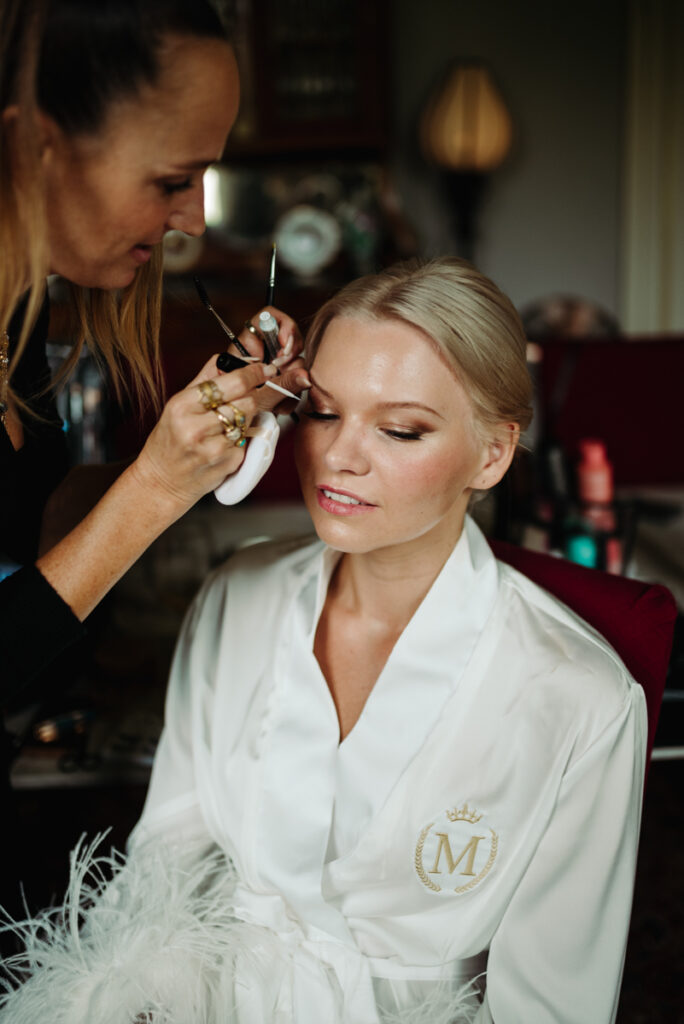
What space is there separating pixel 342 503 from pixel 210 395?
11.7 inches

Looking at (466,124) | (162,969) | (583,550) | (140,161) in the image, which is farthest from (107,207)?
(466,124)

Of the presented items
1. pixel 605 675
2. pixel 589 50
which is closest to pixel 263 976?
pixel 605 675

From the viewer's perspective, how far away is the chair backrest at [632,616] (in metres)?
1.19

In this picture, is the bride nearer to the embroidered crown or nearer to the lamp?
the embroidered crown

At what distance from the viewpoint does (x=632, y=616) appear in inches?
47.9

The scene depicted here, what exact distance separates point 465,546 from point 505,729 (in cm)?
27

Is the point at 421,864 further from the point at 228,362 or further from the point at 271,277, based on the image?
the point at 271,277

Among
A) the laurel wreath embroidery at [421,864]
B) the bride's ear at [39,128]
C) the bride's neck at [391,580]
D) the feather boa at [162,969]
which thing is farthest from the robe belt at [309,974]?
the bride's ear at [39,128]

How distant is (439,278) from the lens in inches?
46.9

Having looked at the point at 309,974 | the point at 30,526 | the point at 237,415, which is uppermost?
the point at 237,415

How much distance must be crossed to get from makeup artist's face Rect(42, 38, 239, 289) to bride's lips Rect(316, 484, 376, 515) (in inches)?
15.8

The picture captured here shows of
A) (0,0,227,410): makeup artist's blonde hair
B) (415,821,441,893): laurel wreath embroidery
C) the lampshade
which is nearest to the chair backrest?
(415,821,441,893): laurel wreath embroidery

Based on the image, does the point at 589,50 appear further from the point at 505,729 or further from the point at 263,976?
the point at 263,976

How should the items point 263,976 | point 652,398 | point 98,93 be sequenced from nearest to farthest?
point 98,93 → point 263,976 → point 652,398
